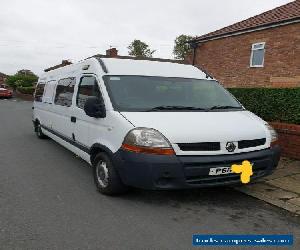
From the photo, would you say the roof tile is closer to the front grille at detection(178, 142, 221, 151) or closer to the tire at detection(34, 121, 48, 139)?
the tire at detection(34, 121, 48, 139)

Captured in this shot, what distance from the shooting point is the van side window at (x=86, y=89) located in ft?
16.7

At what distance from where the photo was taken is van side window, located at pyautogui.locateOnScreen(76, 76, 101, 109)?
5082 millimetres

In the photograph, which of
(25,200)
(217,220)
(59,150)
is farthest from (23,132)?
(217,220)

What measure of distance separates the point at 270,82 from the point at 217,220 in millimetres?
12765

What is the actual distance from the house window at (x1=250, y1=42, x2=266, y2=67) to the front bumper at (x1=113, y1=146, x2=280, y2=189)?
12.9 metres

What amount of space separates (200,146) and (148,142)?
24.6 inches

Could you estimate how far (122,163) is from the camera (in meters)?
4.13

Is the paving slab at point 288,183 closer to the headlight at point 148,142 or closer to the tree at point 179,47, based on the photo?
the headlight at point 148,142

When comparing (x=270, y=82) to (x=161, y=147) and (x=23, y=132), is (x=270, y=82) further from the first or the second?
(x=161, y=147)

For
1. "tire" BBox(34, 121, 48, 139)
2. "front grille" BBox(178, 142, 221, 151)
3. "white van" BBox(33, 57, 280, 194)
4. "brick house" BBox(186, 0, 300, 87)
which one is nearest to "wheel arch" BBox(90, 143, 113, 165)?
"white van" BBox(33, 57, 280, 194)

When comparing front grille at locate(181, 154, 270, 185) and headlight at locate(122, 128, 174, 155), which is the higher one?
headlight at locate(122, 128, 174, 155)

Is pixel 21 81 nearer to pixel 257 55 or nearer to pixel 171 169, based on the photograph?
pixel 257 55

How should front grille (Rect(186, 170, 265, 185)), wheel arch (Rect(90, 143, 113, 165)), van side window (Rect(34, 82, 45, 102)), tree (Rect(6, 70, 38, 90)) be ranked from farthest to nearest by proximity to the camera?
1. tree (Rect(6, 70, 38, 90))
2. van side window (Rect(34, 82, 45, 102))
3. wheel arch (Rect(90, 143, 113, 165))
4. front grille (Rect(186, 170, 265, 185))

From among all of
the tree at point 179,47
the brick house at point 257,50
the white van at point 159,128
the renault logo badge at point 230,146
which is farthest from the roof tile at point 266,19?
the tree at point 179,47
